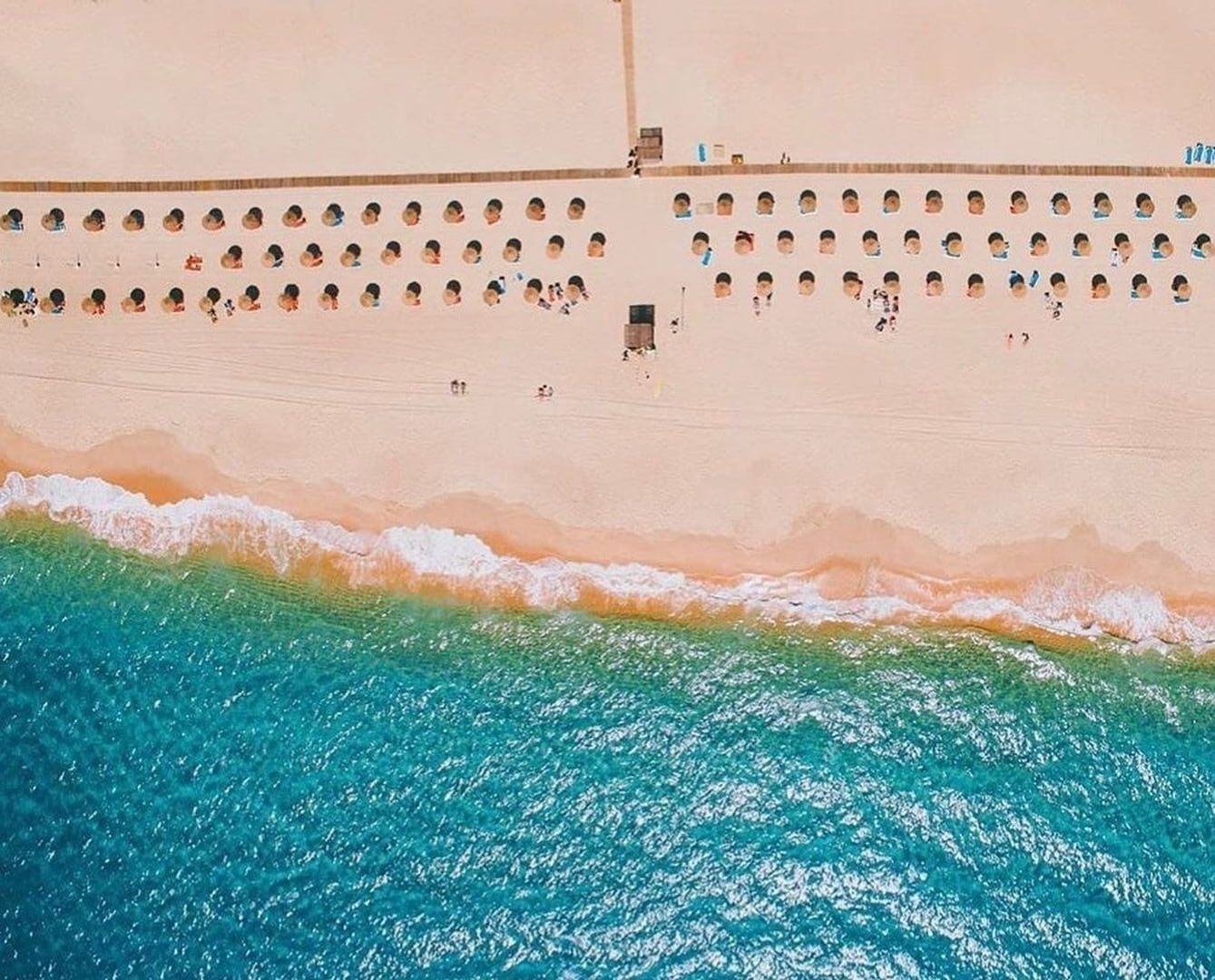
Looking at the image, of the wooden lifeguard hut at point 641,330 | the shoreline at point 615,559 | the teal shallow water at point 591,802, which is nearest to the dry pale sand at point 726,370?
the shoreline at point 615,559

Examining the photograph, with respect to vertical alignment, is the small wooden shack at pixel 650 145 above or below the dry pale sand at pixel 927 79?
below

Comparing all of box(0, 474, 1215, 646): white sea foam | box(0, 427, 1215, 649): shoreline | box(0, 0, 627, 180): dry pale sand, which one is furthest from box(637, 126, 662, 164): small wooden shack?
box(0, 474, 1215, 646): white sea foam

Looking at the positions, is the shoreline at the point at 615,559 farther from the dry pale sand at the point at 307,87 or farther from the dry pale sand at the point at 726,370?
the dry pale sand at the point at 307,87

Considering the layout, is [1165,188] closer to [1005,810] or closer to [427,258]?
[1005,810]

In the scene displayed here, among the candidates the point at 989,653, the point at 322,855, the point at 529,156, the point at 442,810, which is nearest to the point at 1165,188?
the point at 989,653

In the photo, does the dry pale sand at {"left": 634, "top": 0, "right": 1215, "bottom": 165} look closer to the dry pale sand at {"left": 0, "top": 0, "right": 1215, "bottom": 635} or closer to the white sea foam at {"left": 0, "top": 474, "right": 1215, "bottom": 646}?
the dry pale sand at {"left": 0, "top": 0, "right": 1215, "bottom": 635}

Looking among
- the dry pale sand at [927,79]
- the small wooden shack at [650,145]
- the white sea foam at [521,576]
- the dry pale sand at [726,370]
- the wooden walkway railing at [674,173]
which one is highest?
the dry pale sand at [927,79]

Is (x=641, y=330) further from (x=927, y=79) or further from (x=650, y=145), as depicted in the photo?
(x=927, y=79)
